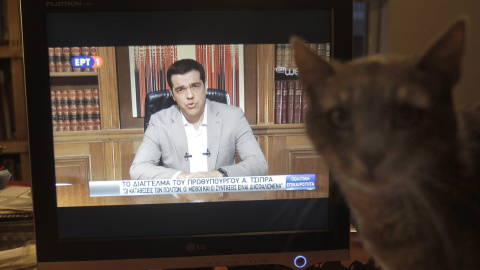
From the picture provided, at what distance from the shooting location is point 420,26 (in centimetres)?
37

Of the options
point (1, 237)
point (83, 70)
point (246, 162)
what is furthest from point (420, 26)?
point (1, 237)

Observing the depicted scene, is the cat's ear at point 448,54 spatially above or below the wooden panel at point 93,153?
above

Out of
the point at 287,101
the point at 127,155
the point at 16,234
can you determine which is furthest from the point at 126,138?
the point at 16,234

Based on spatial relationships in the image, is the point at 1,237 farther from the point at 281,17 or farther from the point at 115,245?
the point at 281,17

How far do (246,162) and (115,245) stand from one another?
9.7 inches

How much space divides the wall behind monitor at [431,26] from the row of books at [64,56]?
16.2 inches

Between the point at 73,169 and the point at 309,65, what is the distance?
1.51 feet

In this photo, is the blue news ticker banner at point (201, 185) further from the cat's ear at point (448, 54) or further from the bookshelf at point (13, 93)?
the bookshelf at point (13, 93)

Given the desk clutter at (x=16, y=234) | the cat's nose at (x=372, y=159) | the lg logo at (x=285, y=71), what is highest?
the lg logo at (x=285, y=71)

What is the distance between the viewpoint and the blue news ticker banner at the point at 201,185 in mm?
580

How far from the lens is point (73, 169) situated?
1.91ft

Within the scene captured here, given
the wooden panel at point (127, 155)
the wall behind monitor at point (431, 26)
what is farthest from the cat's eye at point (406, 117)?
the wooden panel at point (127, 155)

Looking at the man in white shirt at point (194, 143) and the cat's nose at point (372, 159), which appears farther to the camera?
the man in white shirt at point (194, 143)

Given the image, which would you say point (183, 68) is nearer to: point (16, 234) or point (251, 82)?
point (251, 82)
